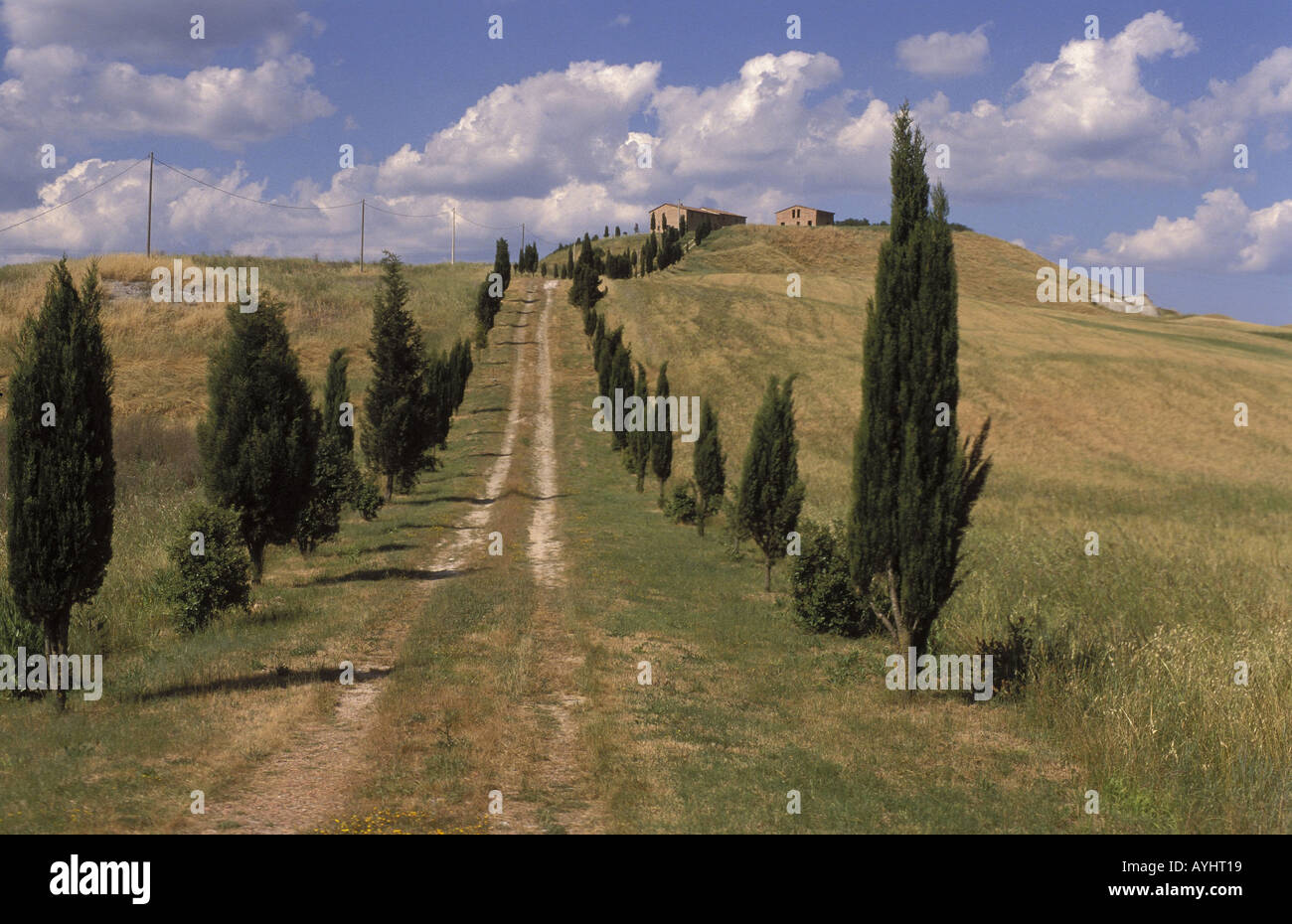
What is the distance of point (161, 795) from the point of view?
23.7ft

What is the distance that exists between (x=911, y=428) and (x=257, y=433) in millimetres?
12119

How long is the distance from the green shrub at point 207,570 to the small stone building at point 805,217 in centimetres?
17014

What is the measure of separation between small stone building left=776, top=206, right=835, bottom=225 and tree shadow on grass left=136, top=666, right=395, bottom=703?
173 m

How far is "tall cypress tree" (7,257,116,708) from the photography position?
10.1m

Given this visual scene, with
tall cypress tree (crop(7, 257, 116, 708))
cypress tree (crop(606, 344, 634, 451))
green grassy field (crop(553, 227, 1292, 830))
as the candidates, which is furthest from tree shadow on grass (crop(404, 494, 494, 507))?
tall cypress tree (crop(7, 257, 116, 708))

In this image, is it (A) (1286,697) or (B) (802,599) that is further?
(B) (802,599)

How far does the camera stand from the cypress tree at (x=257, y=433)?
53.7ft

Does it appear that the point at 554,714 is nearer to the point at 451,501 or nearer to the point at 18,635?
the point at 18,635

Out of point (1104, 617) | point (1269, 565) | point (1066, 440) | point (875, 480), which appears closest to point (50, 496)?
point (875, 480)

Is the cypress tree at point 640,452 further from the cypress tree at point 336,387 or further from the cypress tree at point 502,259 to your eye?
the cypress tree at point 502,259

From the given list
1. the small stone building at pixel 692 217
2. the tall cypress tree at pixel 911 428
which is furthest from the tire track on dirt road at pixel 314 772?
the small stone building at pixel 692 217

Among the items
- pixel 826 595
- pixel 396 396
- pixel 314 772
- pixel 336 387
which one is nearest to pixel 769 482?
pixel 826 595

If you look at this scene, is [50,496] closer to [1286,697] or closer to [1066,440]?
[1286,697]

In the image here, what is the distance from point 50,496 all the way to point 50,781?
3.99m
